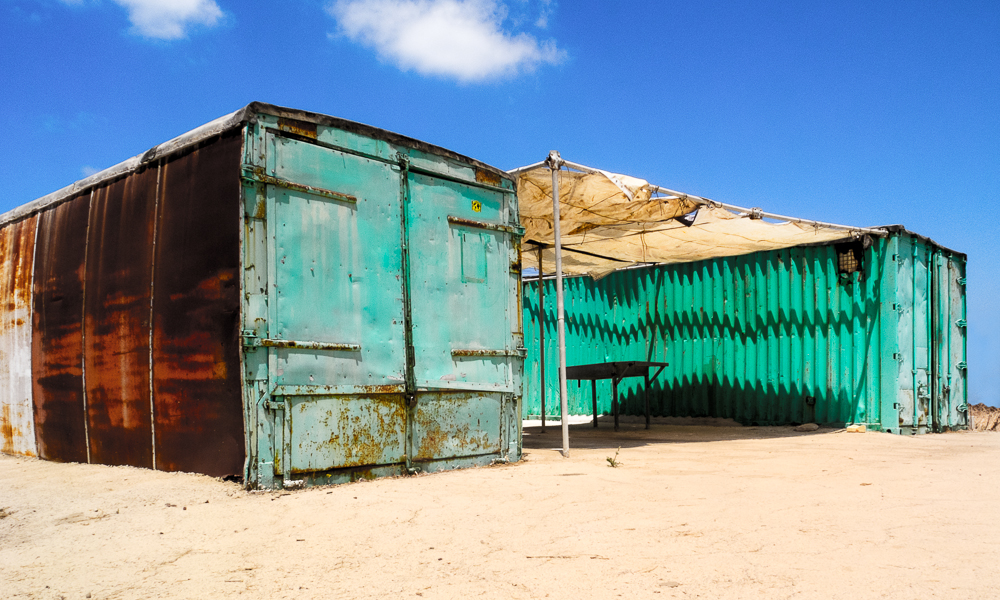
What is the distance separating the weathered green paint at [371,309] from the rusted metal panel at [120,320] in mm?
1522

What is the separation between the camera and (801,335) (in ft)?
32.2

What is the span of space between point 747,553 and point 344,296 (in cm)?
331

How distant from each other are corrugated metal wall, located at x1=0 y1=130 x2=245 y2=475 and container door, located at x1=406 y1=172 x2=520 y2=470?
1.46 meters

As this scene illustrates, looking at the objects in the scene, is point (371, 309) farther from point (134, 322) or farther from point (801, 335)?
point (801, 335)

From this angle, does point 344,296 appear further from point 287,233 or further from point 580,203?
point 580,203

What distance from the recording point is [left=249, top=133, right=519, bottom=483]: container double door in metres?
4.92

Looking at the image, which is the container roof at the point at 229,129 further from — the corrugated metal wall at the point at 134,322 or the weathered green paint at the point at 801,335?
the weathered green paint at the point at 801,335

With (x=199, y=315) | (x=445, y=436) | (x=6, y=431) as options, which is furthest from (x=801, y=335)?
(x=6, y=431)

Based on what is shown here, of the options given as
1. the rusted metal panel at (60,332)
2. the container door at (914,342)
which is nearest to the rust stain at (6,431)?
the rusted metal panel at (60,332)

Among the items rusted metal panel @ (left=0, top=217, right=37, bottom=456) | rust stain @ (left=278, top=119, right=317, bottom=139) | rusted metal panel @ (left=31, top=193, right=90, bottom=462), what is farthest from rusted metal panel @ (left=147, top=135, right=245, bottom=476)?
rusted metal panel @ (left=0, top=217, right=37, bottom=456)

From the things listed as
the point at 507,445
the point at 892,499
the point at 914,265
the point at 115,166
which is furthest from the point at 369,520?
the point at 914,265

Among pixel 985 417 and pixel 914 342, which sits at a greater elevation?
pixel 914 342

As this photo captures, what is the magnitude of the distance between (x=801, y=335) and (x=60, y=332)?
360 inches

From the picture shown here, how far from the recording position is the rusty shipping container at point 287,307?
484 cm
